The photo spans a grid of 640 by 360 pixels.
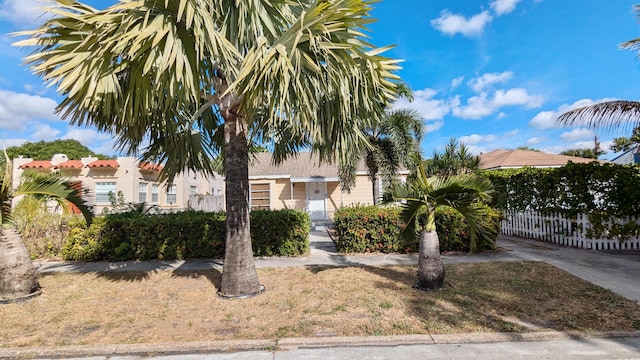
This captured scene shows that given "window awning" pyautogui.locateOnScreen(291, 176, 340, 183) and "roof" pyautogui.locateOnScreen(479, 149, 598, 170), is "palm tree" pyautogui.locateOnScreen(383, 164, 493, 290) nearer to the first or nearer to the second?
"window awning" pyautogui.locateOnScreen(291, 176, 340, 183)

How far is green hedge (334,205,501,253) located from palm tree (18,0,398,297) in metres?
3.66

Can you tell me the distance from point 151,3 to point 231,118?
6.89 feet

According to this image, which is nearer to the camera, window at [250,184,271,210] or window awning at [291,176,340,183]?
window awning at [291,176,340,183]

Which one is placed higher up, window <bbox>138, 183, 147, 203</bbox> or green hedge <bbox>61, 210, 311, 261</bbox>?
window <bbox>138, 183, 147, 203</bbox>

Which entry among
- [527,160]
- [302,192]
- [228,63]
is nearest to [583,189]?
[228,63]

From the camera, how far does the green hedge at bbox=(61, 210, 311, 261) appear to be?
8445 millimetres

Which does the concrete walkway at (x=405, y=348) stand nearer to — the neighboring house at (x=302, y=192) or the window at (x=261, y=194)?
the neighboring house at (x=302, y=192)

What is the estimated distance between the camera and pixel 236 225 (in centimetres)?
559

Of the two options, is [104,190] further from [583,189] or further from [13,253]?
[583,189]

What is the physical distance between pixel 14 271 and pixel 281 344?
5380 mm

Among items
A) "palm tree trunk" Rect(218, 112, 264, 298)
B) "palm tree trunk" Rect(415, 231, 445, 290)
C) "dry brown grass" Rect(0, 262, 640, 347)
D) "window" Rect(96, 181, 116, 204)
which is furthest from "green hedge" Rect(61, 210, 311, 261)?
"window" Rect(96, 181, 116, 204)

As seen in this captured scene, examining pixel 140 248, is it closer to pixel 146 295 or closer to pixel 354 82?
pixel 146 295

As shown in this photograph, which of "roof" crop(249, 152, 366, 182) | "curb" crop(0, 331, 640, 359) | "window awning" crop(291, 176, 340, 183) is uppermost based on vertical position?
"roof" crop(249, 152, 366, 182)

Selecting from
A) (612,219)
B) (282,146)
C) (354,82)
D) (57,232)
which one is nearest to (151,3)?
(354,82)
